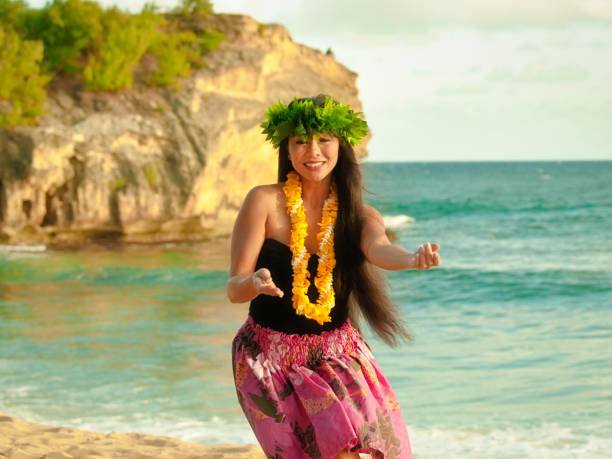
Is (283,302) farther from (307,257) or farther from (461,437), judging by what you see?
(461,437)

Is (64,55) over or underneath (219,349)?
over

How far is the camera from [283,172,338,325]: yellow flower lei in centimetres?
277

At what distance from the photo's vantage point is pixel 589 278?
13.5 meters

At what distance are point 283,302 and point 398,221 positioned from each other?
88.5 ft

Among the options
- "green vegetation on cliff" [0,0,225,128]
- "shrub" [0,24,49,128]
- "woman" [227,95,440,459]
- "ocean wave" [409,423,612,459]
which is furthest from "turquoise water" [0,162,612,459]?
"green vegetation on cliff" [0,0,225,128]

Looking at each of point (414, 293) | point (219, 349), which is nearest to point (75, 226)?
point (414, 293)

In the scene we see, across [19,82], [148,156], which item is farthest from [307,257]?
[19,82]

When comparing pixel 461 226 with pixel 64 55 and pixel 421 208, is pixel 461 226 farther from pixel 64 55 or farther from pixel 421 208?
pixel 64 55

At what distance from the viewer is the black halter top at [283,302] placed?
110 inches

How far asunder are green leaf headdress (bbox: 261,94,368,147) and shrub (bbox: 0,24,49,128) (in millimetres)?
15606

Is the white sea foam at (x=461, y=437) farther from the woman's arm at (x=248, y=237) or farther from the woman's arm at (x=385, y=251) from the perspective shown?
the woman's arm at (x=248, y=237)

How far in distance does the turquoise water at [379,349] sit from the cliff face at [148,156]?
3.51ft

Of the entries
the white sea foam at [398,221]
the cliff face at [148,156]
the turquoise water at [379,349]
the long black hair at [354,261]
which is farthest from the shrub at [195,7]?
the long black hair at [354,261]

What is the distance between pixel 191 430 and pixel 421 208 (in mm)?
32159
